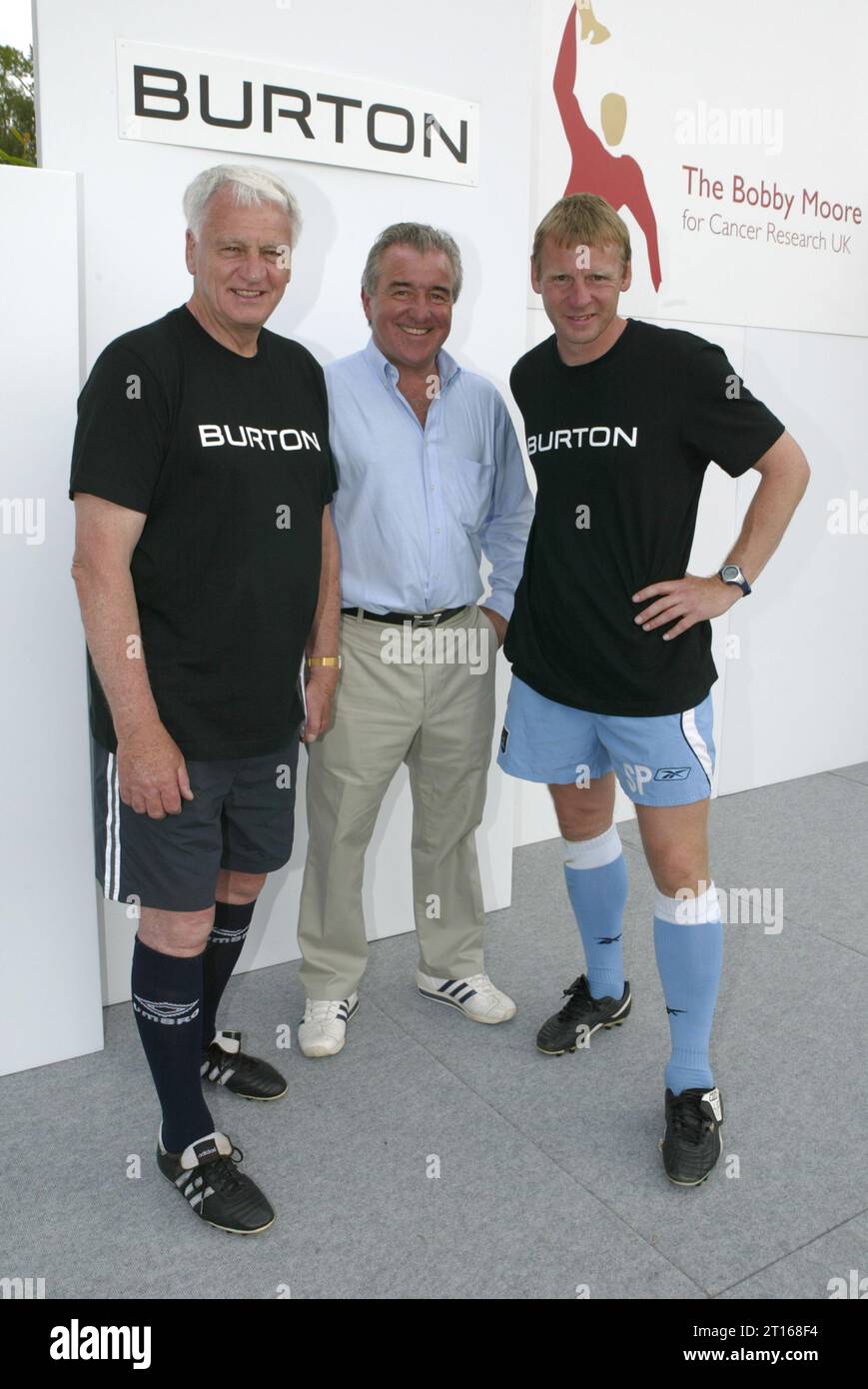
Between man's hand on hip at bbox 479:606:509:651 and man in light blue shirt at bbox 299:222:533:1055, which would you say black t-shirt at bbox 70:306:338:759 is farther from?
man's hand on hip at bbox 479:606:509:651

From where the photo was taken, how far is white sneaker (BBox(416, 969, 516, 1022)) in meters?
2.49

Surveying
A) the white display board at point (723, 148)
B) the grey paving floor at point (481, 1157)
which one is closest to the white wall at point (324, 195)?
the grey paving floor at point (481, 1157)

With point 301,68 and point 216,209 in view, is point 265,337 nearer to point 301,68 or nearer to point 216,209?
point 216,209

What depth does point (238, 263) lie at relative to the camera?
1.66 meters

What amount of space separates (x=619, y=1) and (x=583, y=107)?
359 mm

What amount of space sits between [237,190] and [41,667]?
1.04 metres

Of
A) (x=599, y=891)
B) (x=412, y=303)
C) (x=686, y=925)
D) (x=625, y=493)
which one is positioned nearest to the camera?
(x=625, y=493)

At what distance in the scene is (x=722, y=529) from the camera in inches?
153

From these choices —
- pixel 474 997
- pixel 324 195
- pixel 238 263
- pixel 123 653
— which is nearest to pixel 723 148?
pixel 324 195

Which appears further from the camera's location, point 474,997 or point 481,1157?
point 474,997

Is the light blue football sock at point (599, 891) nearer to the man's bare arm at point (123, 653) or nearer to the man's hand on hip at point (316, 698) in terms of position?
the man's hand on hip at point (316, 698)

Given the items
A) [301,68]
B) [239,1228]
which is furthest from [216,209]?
[239,1228]

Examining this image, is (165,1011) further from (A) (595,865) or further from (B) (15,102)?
(B) (15,102)
